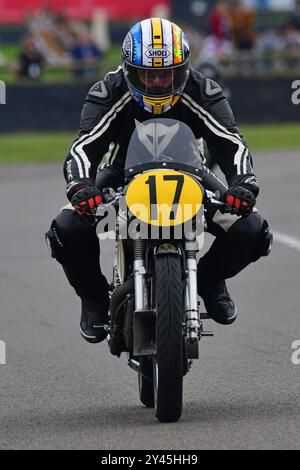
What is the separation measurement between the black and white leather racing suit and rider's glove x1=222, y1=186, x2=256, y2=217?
7.4 inches

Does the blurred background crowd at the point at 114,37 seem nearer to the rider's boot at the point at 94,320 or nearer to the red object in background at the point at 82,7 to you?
the red object in background at the point at 82,7

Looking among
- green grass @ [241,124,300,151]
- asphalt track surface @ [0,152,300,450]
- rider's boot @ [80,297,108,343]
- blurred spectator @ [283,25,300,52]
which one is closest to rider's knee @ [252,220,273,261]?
asphalt track surface @ [0,152,300,450]

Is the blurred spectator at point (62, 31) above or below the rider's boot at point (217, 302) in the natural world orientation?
above

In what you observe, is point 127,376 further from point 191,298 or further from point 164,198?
point 164,198

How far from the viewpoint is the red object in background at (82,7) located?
37.8 m

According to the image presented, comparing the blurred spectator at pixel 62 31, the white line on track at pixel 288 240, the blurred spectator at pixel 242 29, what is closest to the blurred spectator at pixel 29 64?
the blurred spectator at pixel 62 31

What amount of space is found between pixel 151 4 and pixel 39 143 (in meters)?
15.4

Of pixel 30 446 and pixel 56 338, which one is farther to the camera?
pixel 56 338

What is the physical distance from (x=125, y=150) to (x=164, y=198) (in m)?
0.98

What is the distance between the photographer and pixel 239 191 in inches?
243

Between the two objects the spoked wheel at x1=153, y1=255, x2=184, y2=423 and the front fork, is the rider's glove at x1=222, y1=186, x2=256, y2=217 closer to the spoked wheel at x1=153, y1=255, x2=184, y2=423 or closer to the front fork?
the front fork

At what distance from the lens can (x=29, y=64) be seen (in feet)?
92.5

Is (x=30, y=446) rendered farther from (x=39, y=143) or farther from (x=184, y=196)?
(x=39, y=143)

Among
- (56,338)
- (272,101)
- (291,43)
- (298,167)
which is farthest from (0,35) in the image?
(56,338)
